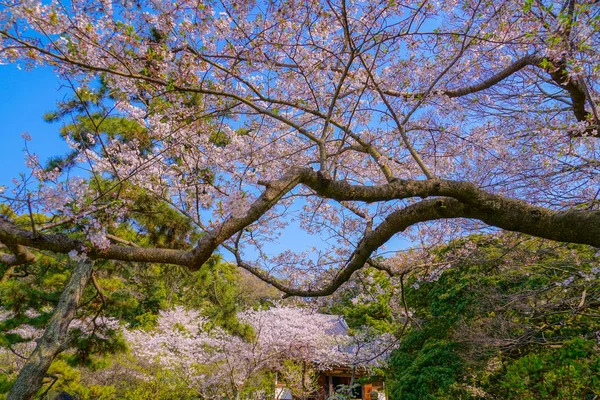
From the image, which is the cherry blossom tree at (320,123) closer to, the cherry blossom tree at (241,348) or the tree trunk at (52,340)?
the tree trunk at (52,340)

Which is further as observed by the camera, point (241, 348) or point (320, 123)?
point (241, 348)

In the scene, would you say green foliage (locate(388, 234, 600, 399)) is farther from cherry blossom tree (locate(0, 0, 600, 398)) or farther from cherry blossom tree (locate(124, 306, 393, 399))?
cherry blossom tree (locate(124, 306, 393, 399))

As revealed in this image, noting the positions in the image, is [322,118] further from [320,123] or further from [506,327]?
[506,327]

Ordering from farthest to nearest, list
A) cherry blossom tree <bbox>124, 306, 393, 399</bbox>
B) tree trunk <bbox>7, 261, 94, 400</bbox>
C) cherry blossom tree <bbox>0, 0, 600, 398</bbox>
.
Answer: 1. cherry blossom tree <bbox>124, 306, 393, 399</bbox>
2. tree trunk <bbox>7, 261, 94, 400</bbox>
3. cherry blossom tree <bbox>0, 0, 600, 398</bbox>

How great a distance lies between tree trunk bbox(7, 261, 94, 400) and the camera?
539 centimetres

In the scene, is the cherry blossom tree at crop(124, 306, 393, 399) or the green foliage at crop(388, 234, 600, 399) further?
the cherry blossom tree at crop(124, 306, 393, 399)

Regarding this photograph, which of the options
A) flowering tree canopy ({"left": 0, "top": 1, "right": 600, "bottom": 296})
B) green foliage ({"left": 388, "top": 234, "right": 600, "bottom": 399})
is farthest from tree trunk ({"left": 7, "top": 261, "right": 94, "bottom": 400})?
green foliage ({"left": 388, "top": 234, "right": 600, "bottom": 399})

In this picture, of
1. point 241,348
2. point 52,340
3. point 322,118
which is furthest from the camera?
point 241,348

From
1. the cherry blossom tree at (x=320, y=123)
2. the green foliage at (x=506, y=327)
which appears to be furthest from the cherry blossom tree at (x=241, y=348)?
the cherry blossom tree at (x=320, y=123)

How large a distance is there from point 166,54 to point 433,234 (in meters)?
4.06

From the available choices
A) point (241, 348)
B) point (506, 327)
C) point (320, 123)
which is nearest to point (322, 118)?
point (320, 123)

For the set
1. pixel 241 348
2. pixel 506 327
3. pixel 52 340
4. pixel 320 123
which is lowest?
pixel 52 340

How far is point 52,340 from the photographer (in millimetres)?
5945

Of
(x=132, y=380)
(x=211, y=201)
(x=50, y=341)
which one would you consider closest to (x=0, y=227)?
(x=211, y=201)
